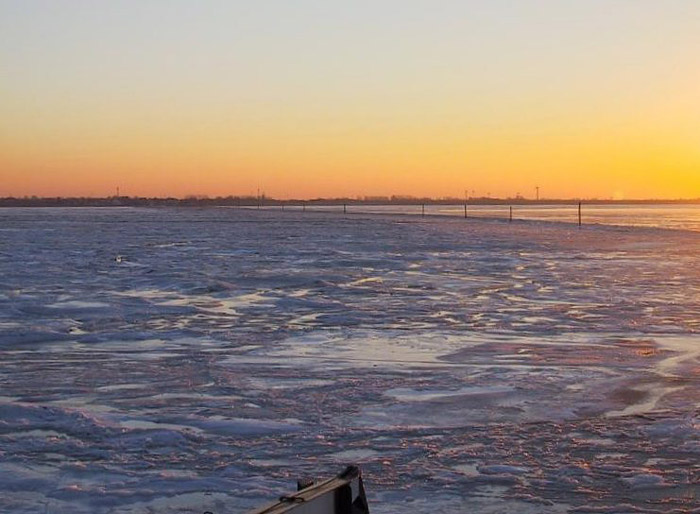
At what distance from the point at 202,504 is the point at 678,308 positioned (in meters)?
10.7

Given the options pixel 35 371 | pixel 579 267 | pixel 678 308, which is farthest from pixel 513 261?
pixel 35 371

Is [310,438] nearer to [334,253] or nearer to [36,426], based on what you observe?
[36,426]

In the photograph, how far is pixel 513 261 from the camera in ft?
80.7

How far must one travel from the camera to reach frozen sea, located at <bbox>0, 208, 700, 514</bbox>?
5004mm

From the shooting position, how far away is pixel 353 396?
7.35 metres

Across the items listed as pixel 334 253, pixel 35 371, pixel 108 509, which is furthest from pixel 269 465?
pixel 334 253

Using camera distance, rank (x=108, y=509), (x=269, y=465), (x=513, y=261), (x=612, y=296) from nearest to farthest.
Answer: (x=108, y=509) < (x=269, y=465) < (x=612, y=296) < (x=513, y=261)

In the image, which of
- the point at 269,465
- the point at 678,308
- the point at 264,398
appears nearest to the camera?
the point at 269,465

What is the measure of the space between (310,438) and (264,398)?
1.30m

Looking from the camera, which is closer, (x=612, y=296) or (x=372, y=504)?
(x=372, y=504)

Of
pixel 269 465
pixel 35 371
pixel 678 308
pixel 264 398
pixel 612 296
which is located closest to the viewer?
pixel 269 465

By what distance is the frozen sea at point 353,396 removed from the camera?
5.00 metres

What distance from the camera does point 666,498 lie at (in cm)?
477

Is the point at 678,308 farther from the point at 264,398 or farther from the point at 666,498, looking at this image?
the point at 666,498
